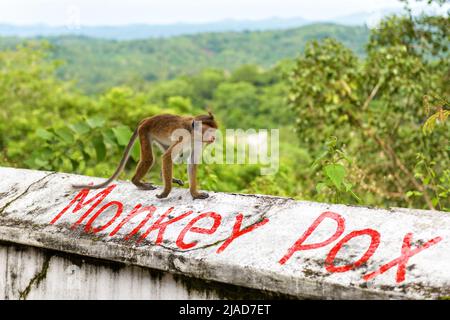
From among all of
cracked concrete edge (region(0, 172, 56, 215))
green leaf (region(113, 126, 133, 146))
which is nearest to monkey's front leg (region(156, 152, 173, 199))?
cracked concrete edge (region(0, 172, 56, 215))

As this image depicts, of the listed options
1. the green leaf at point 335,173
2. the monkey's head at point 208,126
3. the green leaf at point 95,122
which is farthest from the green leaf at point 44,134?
the green leaf at point 335,173

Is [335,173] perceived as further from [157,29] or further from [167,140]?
[157,29]

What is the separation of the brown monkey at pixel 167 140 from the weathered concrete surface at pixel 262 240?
0.29 ft

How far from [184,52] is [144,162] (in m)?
88.5

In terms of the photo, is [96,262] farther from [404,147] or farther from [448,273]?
[404,147]

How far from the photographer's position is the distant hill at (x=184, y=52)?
7369 centimetres

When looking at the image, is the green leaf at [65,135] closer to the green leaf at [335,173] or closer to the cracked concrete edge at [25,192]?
the cracked concrete edge at [25,192]

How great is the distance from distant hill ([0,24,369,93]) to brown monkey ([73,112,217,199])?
2560 inches

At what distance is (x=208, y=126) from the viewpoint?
110 inches

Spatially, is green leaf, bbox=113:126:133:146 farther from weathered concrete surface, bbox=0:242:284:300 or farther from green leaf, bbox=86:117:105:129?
weathered concrete surface, bbox=0:242:284:300

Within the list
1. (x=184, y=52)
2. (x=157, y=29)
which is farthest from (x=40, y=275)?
(x=157, y=29)

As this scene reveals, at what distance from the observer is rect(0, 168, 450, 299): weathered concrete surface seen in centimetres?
185

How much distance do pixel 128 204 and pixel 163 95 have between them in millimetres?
43908

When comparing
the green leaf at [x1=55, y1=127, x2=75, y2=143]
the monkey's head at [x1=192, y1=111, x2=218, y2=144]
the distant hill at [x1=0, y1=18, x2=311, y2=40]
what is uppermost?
the distant hill at [x1=0, y1=18, x2=311, y2=40]
